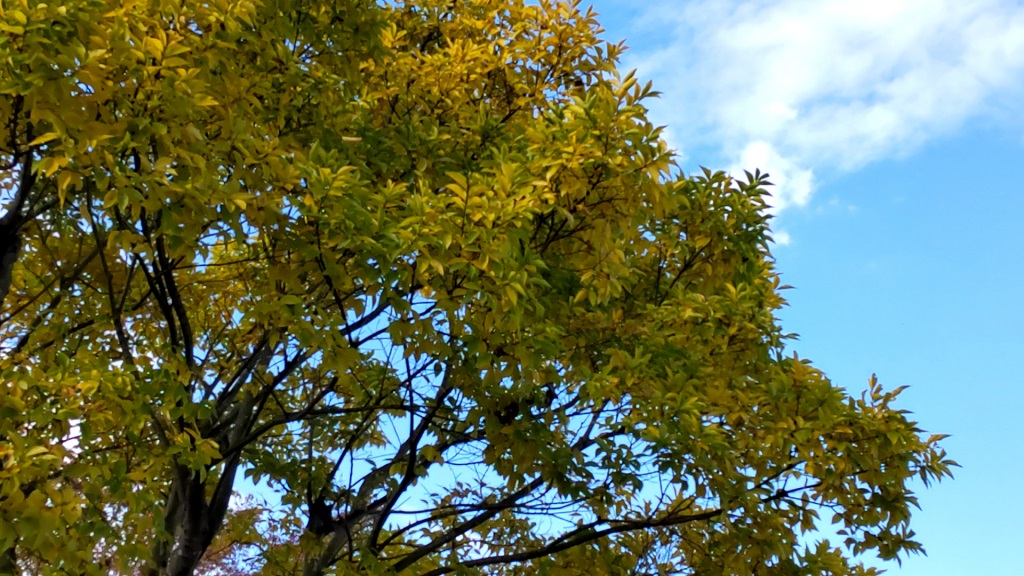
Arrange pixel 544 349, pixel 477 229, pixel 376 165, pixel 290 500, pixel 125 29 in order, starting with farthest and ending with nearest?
pixel 290 500
pixel 376 165
pixel 544 349
pixel 477 229
pixel 125 29

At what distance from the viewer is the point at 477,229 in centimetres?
385

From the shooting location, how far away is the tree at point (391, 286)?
3.78 m

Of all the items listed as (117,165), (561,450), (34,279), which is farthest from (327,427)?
(117,165)

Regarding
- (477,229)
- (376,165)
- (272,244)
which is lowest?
(477,229)

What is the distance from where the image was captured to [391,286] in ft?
13.4

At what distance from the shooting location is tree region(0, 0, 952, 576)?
3.78 m

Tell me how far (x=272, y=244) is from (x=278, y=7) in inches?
57.4

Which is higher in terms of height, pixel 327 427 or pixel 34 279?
pixel 34 279

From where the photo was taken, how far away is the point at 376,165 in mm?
5484

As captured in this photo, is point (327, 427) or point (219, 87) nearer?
point (219, 87)

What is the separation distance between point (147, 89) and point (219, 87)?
2.73 feet

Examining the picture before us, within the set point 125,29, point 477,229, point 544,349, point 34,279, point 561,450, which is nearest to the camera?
point 125,29

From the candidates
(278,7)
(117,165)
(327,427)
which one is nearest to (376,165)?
(278,7)

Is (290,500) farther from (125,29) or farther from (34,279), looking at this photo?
(125,29)
